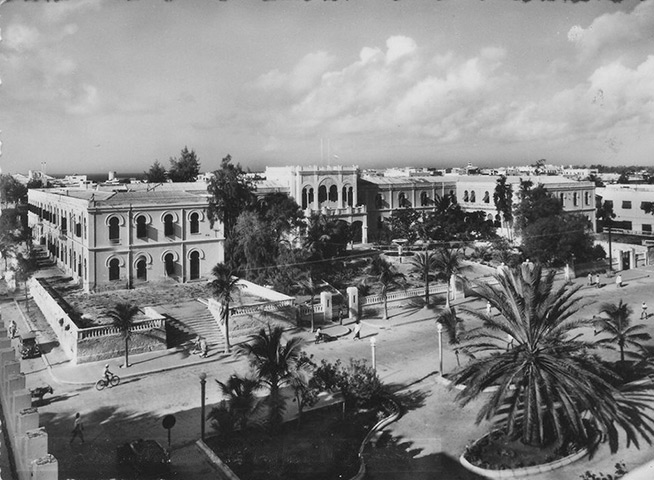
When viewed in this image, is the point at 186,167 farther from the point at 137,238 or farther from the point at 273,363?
the point at 273,363

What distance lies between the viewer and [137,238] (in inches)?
1502

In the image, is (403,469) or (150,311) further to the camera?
(150,311)

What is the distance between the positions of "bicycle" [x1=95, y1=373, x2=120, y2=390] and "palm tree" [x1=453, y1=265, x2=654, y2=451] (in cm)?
1263

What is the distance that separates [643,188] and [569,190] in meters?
9.57

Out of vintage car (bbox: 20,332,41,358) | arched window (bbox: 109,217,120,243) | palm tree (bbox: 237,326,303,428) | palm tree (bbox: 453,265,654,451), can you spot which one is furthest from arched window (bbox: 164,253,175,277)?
palm tree (bbox: 453,265,654,451)

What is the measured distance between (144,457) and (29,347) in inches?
533

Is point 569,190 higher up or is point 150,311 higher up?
point 569,190

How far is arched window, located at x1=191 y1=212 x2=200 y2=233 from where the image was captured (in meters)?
40.1

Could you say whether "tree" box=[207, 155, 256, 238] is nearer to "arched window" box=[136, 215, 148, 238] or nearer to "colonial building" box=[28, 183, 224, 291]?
"colonial building" box=[28, 183, 224, 291]

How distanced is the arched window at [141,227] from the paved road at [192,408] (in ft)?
42.2

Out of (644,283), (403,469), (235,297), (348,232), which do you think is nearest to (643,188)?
(644,283)

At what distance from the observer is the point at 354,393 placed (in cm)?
1991

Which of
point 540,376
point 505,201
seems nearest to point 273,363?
point 540,376

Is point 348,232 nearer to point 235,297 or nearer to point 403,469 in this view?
point 235,297
